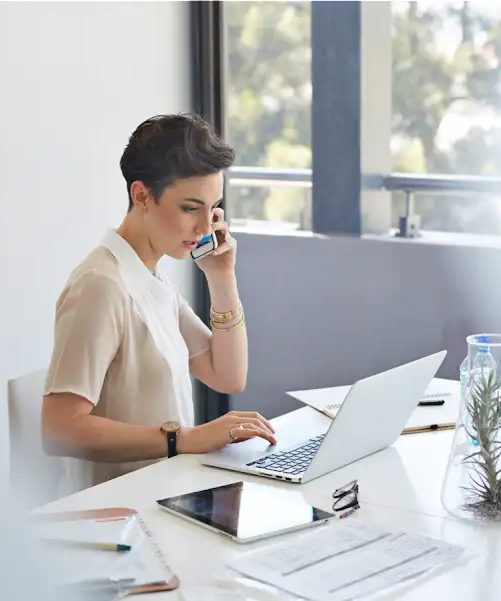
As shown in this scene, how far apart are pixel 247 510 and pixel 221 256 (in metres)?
0.87

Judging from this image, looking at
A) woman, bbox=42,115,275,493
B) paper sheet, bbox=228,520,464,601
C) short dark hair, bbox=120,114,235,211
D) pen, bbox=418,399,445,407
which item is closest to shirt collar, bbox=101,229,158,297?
woman, bbox=42,115,275,493

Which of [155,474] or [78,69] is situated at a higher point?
[78,69]

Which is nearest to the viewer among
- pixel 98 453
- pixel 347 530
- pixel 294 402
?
pixel 347 530

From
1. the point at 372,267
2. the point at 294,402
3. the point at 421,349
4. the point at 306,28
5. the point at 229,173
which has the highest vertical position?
the point at 306,28

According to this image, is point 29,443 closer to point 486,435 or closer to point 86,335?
point 86,335

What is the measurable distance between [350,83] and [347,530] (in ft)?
A: 6.51

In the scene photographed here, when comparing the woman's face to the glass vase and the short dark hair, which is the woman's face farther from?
the glass vase

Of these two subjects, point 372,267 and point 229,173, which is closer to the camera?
point 372,267

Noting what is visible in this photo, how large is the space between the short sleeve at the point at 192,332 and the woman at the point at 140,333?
40 millimetres

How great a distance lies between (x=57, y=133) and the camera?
271cm

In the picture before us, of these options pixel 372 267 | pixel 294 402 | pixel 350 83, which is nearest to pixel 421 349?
pixel 372 267

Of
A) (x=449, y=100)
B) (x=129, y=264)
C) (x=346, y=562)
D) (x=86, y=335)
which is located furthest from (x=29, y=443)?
(x=449, y=100)

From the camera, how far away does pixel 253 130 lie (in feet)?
→ 10.7

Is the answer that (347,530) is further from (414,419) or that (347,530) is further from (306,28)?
(306,28)
